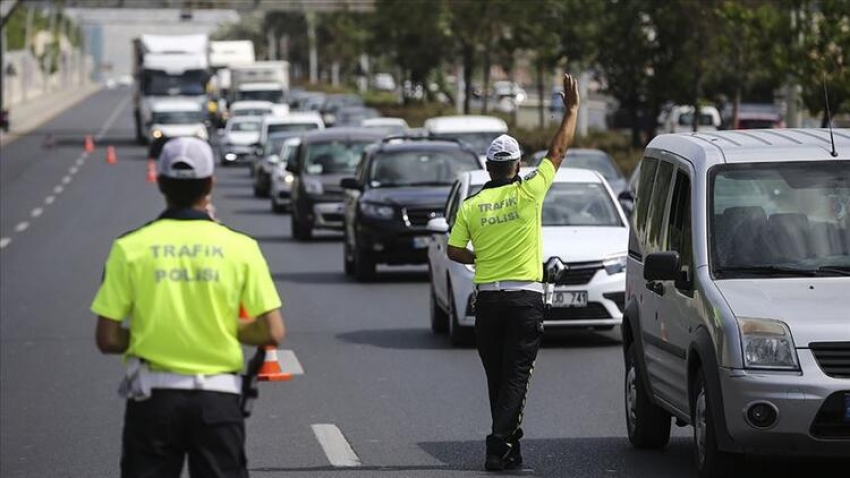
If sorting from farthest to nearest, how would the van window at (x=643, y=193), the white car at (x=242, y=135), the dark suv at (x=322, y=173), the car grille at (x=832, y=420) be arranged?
1. the white car at (x=242, y=135)
2. the dark suv at (x=322, y=173)
3. the van window at (x=643, y=193)
4. the car grille at (x=832, y=420)

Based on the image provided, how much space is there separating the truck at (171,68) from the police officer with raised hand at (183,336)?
2380 inches

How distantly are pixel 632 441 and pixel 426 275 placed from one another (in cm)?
1391

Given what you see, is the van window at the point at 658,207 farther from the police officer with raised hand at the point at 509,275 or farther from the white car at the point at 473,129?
the white car at the point at 473,129

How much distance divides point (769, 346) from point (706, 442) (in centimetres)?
64

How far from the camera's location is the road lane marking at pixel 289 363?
1538cm

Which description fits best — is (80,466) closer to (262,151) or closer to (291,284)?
(291,284)

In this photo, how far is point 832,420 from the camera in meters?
8.82

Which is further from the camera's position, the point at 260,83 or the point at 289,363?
the point at 260,83

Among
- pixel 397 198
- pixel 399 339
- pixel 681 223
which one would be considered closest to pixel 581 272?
pixel 399 339

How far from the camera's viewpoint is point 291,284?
2355 centimetres

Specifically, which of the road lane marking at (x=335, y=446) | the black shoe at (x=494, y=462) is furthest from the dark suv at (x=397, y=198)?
the black shoe at (x=494, y=462)

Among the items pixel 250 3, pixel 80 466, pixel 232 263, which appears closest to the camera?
pixel 232 263

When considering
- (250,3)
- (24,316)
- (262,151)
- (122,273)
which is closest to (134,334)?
(122,273)

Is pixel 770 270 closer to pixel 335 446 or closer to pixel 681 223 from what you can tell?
pixel 681 223
